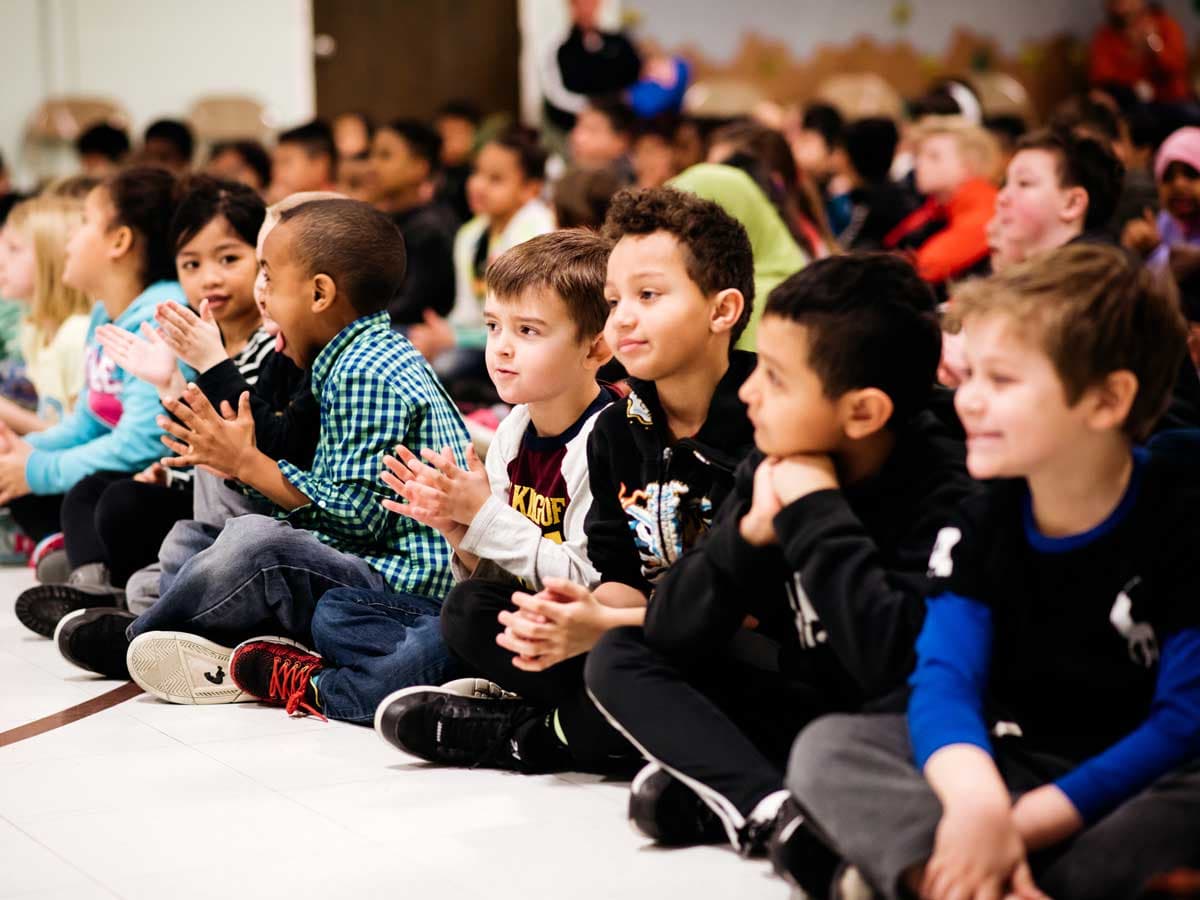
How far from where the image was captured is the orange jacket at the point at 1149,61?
10688mm

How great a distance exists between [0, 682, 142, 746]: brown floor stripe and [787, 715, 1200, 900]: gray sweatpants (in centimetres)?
147

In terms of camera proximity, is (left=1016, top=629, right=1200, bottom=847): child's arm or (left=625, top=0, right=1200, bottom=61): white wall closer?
(left=1016, top=629, right=1200, bottom=847): child's arm

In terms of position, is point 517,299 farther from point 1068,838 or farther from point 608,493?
point 1068,838

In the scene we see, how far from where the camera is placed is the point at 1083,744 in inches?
68.3

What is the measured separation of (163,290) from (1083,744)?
2.54 metres

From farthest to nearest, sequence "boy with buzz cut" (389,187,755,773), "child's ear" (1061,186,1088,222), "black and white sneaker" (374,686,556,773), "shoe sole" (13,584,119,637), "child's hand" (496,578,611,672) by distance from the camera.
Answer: "child's ear" (1061,186,1088,222)
"shoe sole" (13,584,119,637)
"black and white sneaker" (374,686,556,773)
"boy with buzz cut" (389,187,755,773)
"child's hand" (496,578,611,672)

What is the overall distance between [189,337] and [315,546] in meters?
0.47

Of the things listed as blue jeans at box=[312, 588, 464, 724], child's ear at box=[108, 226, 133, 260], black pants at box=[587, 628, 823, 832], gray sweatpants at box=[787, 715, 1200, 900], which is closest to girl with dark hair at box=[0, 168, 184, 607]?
child's ear at box=[108, 226, 133, 260]

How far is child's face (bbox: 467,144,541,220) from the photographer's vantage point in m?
5.96

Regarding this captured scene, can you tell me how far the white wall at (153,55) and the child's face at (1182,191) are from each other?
21.6ft

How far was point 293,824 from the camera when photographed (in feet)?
7.05

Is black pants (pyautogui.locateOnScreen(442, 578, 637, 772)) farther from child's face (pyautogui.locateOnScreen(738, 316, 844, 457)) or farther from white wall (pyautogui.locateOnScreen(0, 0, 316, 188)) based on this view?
white wall (pyautogui.locateOnScreen(0, 0, 316, 188))

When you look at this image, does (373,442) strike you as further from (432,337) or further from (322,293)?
(432,337)

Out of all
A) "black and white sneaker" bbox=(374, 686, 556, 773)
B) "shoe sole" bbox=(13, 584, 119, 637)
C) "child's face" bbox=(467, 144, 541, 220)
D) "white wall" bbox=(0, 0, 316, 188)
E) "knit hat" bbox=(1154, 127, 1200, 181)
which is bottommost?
"shoe sole" bbox=(13, 584, 119, 637)
